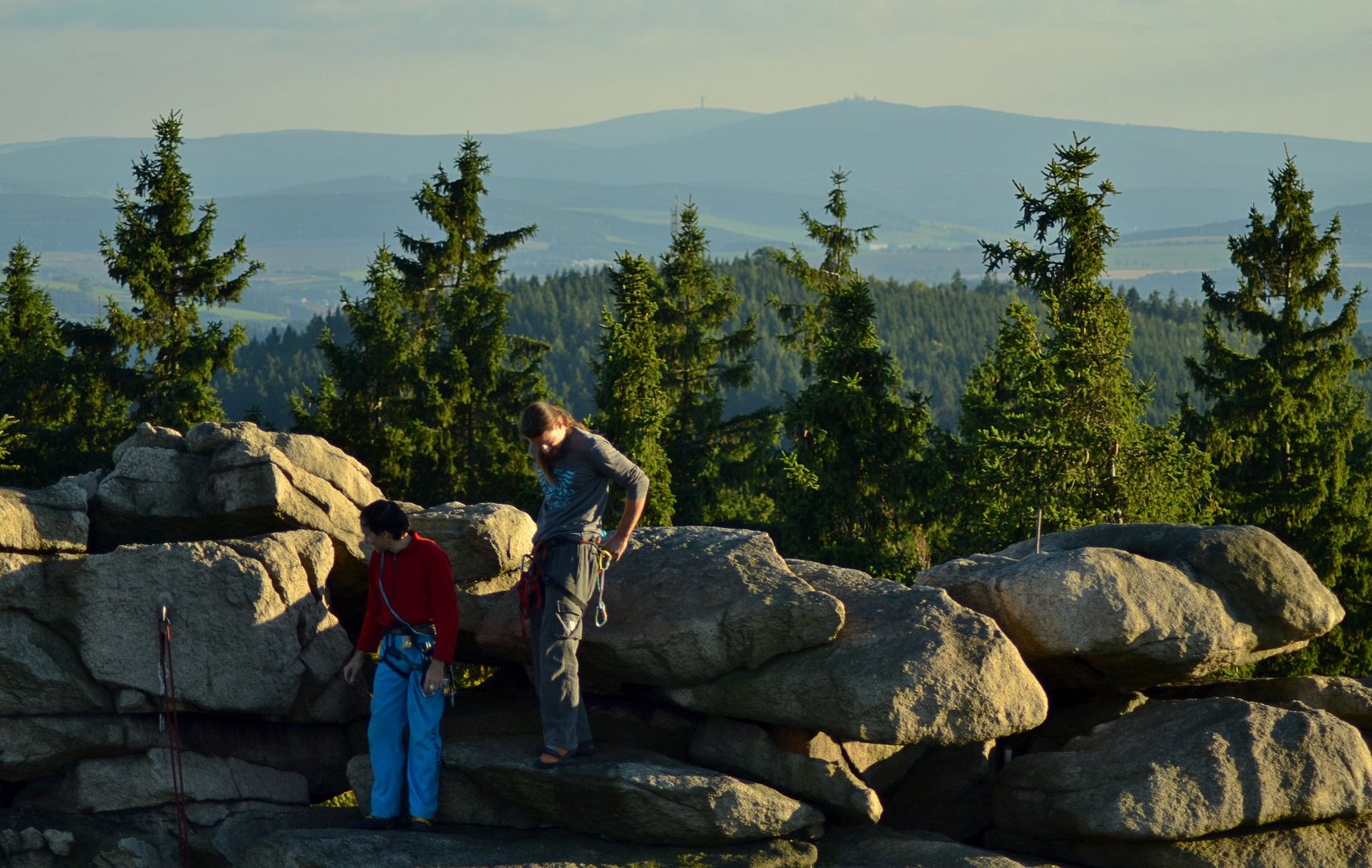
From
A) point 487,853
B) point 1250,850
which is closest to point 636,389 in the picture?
point 487,853

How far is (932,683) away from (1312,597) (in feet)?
17.0

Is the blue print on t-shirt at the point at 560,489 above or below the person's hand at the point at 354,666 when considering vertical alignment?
above

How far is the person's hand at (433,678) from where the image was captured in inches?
500

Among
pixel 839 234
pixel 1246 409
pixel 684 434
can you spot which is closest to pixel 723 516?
pixel 684 434

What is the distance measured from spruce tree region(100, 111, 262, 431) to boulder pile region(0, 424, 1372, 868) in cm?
2550

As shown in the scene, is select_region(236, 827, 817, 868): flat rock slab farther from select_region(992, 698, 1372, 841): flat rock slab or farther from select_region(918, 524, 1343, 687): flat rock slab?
select_region(918, 524, 1343, 687): flat rock slab

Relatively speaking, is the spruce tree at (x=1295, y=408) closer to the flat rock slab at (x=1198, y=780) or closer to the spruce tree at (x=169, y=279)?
the flat rock slab at (x=1198, y=780)

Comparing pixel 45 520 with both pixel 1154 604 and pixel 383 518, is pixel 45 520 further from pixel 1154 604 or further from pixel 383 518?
pixel 1154 604

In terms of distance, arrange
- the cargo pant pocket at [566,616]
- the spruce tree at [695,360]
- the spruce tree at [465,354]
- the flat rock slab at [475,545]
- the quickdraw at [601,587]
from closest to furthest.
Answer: the cargo pant pocket at [566,616]
the quickdraw at [601,587]
the flat rock slab at [475,545]
the spruce tree at [465,354]
the spruce tree at [695,360]

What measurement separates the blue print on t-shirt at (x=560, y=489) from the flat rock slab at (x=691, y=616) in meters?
1.85

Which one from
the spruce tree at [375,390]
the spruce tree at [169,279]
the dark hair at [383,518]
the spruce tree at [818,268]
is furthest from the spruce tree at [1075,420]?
the spruce tree at [169,279]

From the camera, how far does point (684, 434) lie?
47312 mm

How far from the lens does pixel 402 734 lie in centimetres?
1325

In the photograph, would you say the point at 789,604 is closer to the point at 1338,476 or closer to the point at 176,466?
the point at 176,466
